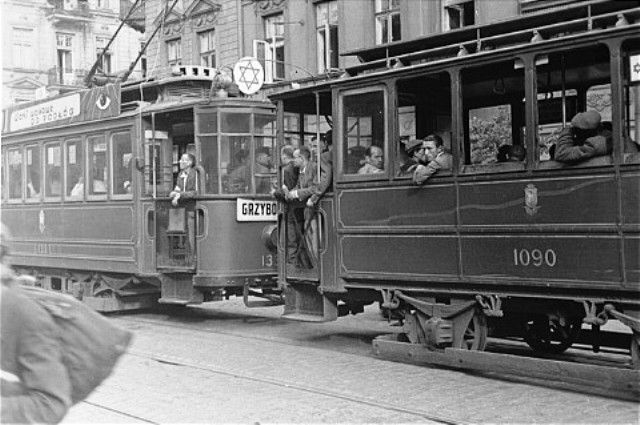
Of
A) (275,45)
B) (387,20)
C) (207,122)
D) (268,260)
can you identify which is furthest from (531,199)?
(275,45)

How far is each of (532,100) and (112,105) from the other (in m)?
7.65

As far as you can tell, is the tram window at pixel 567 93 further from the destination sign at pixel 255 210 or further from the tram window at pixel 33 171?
the tram window at pixel 33 171

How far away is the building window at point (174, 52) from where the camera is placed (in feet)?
98.2

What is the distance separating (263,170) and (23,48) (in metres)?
29.0

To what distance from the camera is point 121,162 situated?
44.1 feet

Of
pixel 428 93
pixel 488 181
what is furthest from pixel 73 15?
pixel 488 181

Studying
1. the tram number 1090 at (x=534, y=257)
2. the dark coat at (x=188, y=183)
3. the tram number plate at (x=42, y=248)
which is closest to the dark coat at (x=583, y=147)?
the tram number 1090 at (x=534, y=257)

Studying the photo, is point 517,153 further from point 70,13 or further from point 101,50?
point 70,13

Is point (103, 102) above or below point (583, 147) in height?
above

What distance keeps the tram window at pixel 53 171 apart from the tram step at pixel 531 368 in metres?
7.69

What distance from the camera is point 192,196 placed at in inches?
480

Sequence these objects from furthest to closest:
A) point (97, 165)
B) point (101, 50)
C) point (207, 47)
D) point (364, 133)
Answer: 1. point (207, 47)
2. point (101, 50)
3. point (97, 165)
4. point (364, 133)

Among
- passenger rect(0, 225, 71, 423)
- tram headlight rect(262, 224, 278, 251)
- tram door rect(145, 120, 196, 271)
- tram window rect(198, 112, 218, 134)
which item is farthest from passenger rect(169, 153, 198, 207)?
passenger rect(0, 225, 71, 423)

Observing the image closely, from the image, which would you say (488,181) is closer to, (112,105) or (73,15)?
(112,105)
